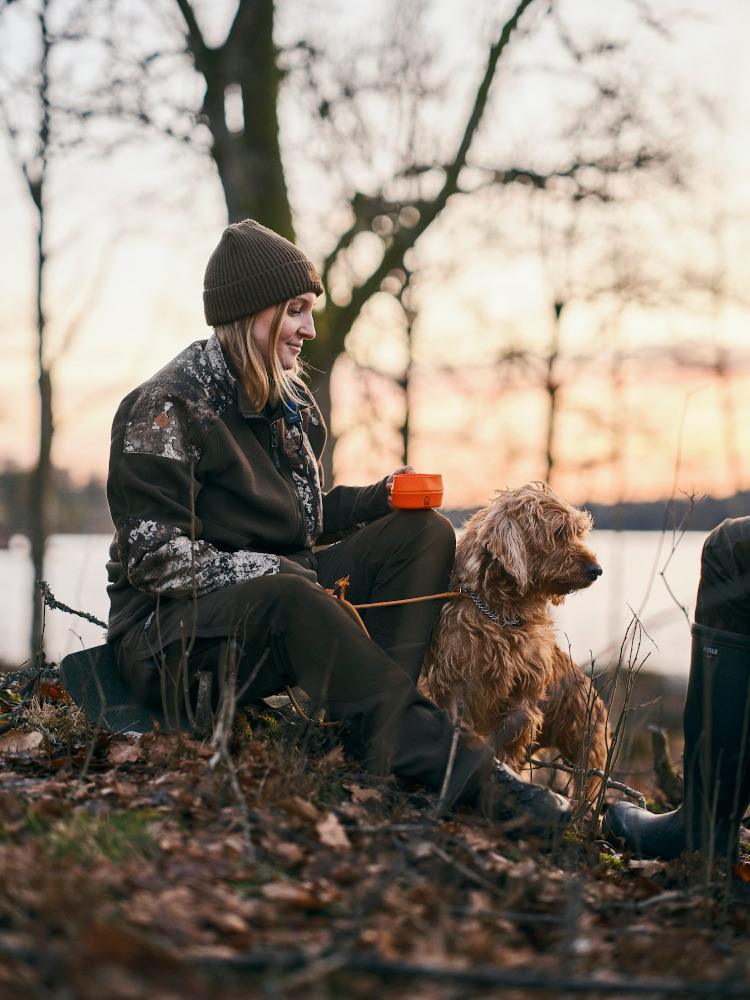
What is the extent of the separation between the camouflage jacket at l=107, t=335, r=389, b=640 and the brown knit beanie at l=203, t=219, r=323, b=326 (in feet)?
0.69

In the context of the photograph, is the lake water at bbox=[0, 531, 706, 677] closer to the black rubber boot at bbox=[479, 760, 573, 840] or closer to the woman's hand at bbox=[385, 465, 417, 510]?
the black rubber boot at bbox=[479, 760, 573, 840]

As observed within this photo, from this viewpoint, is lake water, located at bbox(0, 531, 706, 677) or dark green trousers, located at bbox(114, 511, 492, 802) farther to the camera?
lake water, located at bbox(0, 531, 706, 677)

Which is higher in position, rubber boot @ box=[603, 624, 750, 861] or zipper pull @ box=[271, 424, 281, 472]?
zipper pull @ box=[271, 424, 281, 472]

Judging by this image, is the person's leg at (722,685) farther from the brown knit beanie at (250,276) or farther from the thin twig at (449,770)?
the brown knit beanie at (250,276)

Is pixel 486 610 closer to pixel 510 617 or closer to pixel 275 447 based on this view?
pixel 510 617

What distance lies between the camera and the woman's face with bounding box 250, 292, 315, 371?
159 inches

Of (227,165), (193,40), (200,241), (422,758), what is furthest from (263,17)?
(422,758)

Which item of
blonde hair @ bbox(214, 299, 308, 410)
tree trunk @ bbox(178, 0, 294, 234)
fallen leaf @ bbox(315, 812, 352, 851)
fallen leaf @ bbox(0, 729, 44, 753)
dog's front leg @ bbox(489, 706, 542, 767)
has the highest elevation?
tree trunk @ bbox(178, 0, 294, 234)

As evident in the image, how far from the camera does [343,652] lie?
10.00 ft

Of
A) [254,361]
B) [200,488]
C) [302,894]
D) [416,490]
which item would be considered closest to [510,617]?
[416,490]

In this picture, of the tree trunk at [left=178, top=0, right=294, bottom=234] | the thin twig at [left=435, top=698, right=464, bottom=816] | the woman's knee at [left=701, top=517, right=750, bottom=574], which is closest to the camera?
the thin twig at [left=435, top=698, right=464, bottom=816]

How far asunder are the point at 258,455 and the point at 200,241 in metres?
6.18

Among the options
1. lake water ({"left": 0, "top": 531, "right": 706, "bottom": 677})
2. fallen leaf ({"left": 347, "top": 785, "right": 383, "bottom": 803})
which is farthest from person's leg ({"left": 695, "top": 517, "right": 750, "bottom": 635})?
fallen leaf ({"left": 347, "top": 785, "right": 383, "bottom": 803})

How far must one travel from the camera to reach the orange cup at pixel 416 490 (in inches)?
154
